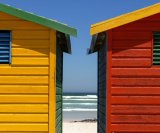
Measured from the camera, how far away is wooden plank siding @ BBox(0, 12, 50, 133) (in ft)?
33.7

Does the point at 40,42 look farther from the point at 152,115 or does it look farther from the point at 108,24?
the point at 152,115

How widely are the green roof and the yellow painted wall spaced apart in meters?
0.22

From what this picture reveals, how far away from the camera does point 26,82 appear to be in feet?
33.9

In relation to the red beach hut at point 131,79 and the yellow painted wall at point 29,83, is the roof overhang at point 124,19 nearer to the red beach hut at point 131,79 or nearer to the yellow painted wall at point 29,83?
the red beach hut at point 131,79

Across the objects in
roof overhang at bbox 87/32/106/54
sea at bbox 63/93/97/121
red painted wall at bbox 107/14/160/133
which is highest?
roof overhang at bbox 87/32/106/54

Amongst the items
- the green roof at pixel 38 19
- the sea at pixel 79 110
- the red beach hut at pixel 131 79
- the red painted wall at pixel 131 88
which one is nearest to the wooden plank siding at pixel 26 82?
the green roof at pixel 38 19

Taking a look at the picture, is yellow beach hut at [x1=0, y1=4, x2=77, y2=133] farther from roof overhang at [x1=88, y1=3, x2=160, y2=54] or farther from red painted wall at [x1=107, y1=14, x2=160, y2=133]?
red painted wall at [x1=107, y1=14, x2=160, y2=133]

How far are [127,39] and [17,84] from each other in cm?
273

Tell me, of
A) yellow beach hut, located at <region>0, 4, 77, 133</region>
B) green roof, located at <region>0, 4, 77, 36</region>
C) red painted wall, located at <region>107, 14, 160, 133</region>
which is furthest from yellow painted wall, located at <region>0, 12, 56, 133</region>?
red painted wall, located at <region>107, 14, 160, 133</region>

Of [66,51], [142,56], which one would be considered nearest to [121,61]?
[142,56]

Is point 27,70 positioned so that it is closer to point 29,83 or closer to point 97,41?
point 29,83

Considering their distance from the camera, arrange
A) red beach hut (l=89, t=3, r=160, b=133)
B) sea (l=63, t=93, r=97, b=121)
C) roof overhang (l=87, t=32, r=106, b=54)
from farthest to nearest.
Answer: sea (l=63, t=93, r=97, b=121) < roof overhang (l=87, t=32, r=106, b=54) < red beach hut (l=89, t=3, r=160, b=133)

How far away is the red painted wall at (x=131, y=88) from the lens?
10.4 meters

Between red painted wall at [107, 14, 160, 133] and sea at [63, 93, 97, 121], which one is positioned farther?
sea at [63, 93, 97, 121]
